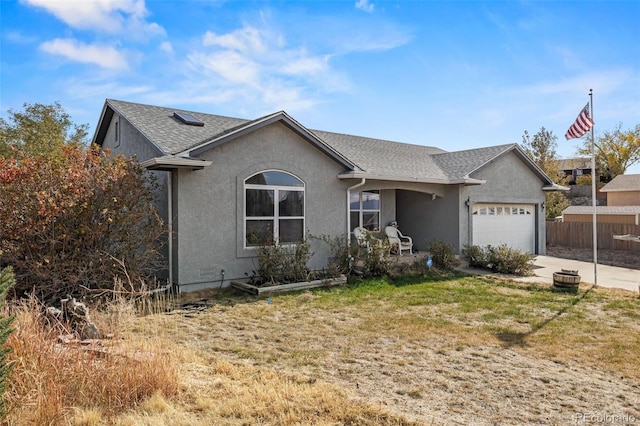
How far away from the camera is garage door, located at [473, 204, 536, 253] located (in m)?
16.0

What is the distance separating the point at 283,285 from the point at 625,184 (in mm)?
33731

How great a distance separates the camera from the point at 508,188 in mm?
17031

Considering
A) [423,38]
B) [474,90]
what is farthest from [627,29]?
[423,38]

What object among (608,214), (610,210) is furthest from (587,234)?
(610,210)

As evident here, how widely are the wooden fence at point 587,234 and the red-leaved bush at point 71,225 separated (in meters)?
20.2

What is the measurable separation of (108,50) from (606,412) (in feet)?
44.4

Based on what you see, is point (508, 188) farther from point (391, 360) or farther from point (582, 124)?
point (391, 360)

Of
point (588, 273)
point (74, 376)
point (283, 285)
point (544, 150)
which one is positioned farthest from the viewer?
point (544, 150)

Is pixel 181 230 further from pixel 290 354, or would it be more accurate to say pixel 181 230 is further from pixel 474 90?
pixel 474 90

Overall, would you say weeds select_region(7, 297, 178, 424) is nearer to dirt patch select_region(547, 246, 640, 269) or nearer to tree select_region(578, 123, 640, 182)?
dirt patch select_region(547, 246, 640, 269)

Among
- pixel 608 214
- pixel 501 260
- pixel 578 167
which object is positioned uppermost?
pixel 578 167

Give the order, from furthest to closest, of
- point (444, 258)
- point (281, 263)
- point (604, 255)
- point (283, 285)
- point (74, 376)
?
point (604, 255) → point (444, 258) → point (281, 263) → point (283, 285) → point (74, 376)

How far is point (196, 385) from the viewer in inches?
175

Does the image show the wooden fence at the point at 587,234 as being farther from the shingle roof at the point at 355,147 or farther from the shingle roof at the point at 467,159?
the shingle roof at the point at 467,159
